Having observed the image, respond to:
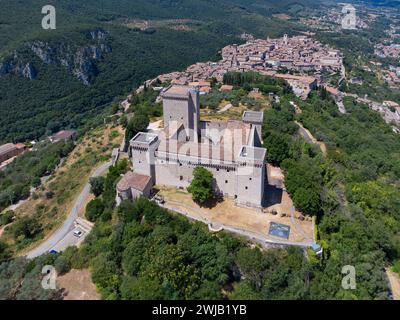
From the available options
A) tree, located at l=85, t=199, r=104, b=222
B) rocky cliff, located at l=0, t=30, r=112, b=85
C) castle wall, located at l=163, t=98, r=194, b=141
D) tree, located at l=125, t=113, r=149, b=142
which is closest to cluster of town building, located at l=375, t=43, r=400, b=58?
rocky cliff, located at l=0, t=30, r=112, b=85

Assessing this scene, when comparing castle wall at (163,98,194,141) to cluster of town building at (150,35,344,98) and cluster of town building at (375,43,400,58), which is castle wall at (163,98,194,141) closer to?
cluster of town building at (150,35,344,98)

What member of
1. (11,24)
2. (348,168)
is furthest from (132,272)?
(11,24)

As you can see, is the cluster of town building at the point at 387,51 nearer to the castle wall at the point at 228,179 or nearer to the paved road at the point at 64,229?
the castle wall at the point at 228,179

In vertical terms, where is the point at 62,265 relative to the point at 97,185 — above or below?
below

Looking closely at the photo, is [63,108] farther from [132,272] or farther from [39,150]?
[132,272]

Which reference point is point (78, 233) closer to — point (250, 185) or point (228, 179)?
point (228, 179)

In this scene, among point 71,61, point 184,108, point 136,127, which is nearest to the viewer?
point 184,108

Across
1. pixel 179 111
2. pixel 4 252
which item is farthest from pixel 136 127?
pixel 4 252
